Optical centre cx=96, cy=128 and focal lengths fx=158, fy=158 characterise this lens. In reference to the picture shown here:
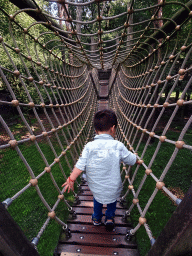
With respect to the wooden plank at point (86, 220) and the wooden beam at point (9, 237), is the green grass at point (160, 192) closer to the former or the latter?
the wooden plank at point (86, 220)

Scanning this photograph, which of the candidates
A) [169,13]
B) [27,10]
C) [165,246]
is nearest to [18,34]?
[27,10]

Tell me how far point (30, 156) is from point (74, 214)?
10.6 feet

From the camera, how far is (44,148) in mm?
4574

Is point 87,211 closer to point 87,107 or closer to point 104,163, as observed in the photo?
point 104,163

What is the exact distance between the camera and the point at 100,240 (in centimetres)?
106

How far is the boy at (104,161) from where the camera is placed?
3.22ft

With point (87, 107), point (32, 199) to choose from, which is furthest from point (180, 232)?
point (87, 107)

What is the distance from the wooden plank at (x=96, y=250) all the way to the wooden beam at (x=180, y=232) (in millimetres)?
494

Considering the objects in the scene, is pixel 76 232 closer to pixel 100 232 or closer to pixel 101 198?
pixel 100 232

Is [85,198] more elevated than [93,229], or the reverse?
[93,229]

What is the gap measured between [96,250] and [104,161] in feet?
1.90

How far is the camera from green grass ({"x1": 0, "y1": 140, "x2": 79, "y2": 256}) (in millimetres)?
1947

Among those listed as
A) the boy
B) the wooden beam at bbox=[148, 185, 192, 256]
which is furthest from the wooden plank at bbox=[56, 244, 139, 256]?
the wooden beam at bbox=[148, 185, 192, 256]

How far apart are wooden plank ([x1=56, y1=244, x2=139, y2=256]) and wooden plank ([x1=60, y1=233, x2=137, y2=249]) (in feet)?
0.07
